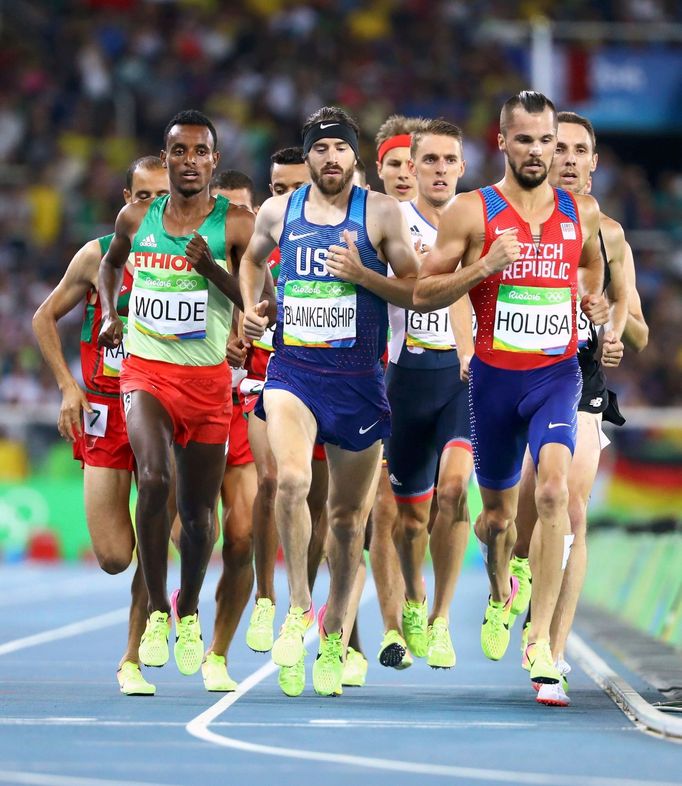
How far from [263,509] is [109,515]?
3.10 ft

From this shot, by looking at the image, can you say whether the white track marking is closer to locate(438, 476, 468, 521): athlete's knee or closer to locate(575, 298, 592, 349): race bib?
locate(438, 476, 468, 521): athlete's knee

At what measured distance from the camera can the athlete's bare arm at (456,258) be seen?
870 cm

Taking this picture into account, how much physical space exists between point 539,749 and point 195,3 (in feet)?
83.3

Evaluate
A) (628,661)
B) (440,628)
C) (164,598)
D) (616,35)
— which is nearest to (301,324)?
(164,598)

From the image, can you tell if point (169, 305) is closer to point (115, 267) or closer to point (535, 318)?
point (115, 267)

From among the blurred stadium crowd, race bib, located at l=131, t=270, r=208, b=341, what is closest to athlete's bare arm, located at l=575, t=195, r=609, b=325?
race bib, located at l=131, t=270, r=208, b=341

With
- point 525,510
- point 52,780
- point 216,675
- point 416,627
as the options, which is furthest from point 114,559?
point 52,780

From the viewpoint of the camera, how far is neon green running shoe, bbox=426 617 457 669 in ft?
33.6

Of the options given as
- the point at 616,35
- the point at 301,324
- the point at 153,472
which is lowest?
the point at 153,472

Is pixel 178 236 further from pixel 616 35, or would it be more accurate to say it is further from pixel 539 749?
pixel 616 35

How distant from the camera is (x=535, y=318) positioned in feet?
29.6

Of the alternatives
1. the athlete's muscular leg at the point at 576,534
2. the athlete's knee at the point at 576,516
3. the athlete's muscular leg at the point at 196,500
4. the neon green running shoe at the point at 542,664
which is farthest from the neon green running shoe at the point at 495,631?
the athlete's muscular leg at the point at 196,500

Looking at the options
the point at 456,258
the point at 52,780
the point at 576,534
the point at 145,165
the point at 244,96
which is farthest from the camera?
the point at 244,96

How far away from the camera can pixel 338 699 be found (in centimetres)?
926
